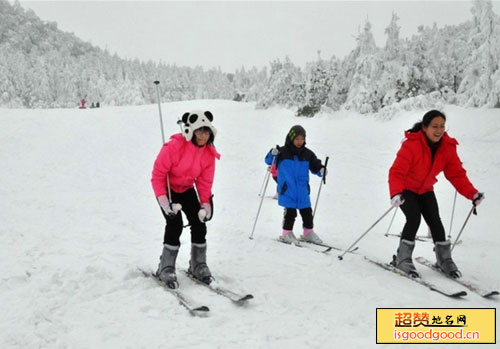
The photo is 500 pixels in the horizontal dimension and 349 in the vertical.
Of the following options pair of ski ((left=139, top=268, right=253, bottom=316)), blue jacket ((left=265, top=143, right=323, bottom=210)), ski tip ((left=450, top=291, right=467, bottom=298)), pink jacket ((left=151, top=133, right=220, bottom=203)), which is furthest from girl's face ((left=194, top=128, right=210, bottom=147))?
ski tip ((left=450, top=291, right=467, bottom=298))

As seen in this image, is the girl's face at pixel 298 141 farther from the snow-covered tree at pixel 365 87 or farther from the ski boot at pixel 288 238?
the snow-covered tree at pixel 365 87

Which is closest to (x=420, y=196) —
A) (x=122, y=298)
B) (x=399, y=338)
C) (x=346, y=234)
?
(x=399, y=338)

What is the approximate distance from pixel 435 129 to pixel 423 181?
0.70m

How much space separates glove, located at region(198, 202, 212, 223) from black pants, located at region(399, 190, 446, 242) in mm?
2535

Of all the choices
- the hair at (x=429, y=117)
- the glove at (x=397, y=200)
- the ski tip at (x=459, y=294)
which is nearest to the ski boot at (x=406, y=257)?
the glove at (x=397, y=200)

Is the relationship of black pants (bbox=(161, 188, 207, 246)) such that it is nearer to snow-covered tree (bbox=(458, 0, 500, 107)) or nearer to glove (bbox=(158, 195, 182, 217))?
glove (bbox=(158, 195, 182, 217))

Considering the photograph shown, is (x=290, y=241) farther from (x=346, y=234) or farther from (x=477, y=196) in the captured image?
(x=477, y=196)

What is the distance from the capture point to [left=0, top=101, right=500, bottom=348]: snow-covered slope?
363 centimetres

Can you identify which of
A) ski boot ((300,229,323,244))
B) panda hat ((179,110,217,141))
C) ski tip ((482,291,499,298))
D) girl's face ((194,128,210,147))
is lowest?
ski boot ((300,229,323,244))

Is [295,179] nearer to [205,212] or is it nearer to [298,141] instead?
[298,141]

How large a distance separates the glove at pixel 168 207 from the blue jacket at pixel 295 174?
3036mm

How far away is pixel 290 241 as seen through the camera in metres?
7.04

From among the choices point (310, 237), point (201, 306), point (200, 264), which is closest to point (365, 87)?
point (310, 237)

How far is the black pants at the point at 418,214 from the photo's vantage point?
5148 millimetres
